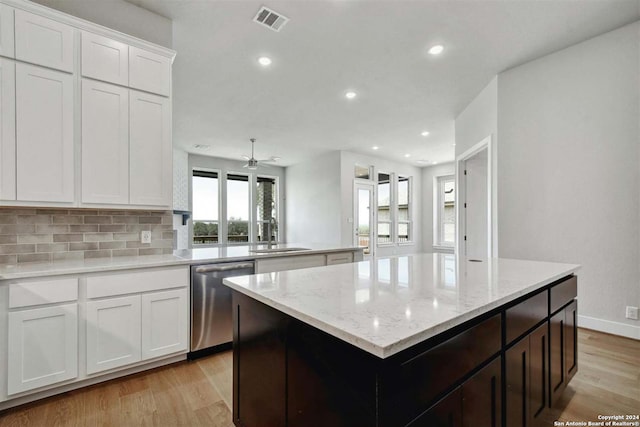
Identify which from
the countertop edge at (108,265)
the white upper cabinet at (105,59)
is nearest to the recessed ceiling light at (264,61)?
the white upper cabinet at (105,59)

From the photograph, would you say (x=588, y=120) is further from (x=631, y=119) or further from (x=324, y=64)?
(x=324, y=64)

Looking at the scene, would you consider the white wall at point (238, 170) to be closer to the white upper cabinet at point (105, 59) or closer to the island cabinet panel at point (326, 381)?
the white upper cabinet at point (105, 59)

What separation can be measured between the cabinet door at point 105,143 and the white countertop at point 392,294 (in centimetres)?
149

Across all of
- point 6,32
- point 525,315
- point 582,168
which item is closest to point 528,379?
point 525,315

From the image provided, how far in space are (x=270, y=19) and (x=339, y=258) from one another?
255cm

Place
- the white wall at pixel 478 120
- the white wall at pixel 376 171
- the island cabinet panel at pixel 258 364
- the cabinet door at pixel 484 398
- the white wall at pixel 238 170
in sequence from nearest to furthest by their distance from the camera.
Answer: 1. the cabinet door at pixel 484 398
2. the island cabinet panel at pixel 258 364
3. the white wall at pixel 478 120
4. the white wall at pixel 376 171
5. the white wall at pixel 238 170

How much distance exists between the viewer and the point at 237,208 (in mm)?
8148

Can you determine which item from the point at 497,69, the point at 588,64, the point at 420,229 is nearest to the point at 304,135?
the point at 497,69

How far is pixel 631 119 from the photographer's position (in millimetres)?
2703

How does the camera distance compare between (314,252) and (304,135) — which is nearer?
(314,252)

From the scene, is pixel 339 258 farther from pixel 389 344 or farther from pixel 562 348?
pixel 389 344

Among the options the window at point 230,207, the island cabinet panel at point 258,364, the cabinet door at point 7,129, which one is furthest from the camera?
the window at point 230,207

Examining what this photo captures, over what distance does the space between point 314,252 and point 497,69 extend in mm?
3008

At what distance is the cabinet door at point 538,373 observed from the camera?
1.40 meters
